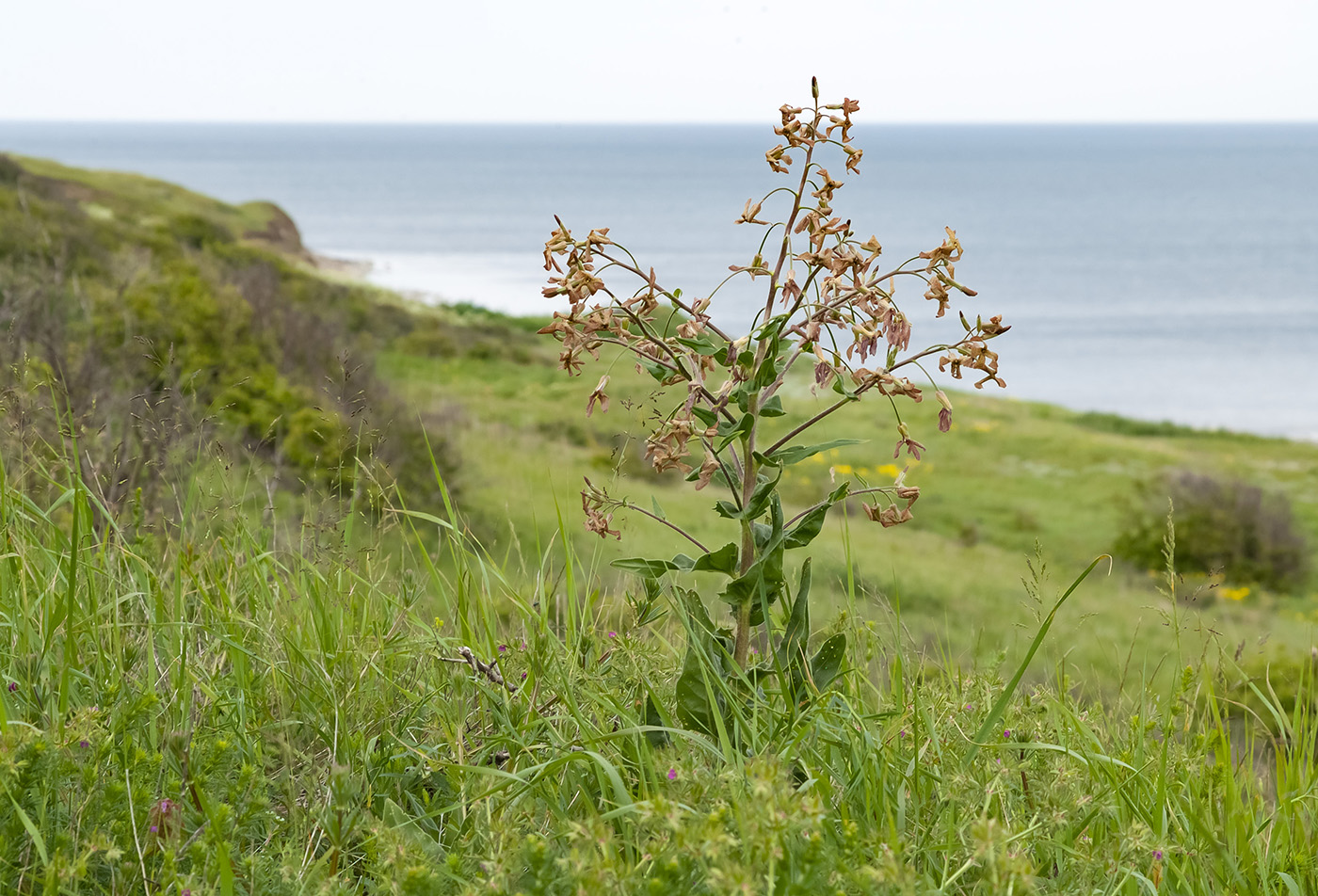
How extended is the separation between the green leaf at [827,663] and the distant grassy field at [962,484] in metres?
10.3

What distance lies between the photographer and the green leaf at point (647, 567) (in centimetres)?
199

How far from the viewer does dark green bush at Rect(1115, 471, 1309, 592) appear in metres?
23.3

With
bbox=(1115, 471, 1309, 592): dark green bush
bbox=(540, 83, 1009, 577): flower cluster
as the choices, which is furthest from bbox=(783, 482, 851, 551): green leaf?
bbox=(1115, 471, 1309, 592): dark green bush

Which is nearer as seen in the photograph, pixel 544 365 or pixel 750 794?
pixel 750 794

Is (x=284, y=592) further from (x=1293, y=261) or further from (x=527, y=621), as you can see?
(x=1293, y=261)

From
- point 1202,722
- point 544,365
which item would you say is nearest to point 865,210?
point 544,365

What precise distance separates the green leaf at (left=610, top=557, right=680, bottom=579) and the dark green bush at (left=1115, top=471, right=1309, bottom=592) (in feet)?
77.1

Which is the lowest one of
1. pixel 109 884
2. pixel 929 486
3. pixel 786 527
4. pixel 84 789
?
pixel 929 486

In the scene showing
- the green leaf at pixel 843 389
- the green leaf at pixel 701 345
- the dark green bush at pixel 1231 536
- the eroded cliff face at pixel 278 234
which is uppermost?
the green leaf at pixel 701 345

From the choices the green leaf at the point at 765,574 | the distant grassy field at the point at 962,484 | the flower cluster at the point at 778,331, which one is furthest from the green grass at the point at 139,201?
the green leaf at the point at 765,574

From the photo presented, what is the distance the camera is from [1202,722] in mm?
2389

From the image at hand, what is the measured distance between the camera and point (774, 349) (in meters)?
1.98

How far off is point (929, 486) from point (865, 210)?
11759 centimetres

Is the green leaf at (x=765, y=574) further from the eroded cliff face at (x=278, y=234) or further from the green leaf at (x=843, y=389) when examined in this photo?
the eroded cliff face at (x=278, y=234)
